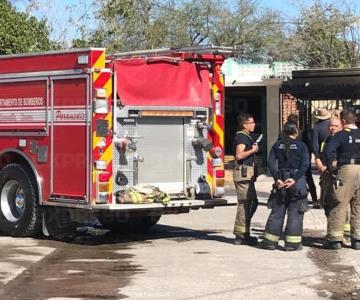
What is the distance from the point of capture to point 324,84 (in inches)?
784

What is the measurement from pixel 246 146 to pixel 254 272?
2.22 metres

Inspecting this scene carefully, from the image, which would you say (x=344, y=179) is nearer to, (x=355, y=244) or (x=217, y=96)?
(x=355, y=244)

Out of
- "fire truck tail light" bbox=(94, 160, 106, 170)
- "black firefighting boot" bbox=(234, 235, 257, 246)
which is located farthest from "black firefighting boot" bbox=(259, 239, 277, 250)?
"fire truck tail light" bbox=(94, 160, 106, 170)

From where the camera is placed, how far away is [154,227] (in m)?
11.8

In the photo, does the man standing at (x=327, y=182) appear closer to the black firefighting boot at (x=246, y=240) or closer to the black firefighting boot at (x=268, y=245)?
the black firefighting boot at (x=268, y=245)

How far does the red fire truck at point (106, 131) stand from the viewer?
363 inches

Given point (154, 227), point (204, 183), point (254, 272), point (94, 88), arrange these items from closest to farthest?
point (254, 272), point (94, 88), point (204, 183), point (154, 227)

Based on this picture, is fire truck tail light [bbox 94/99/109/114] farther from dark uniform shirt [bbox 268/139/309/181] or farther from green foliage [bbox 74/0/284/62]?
green foliage [bbox 74/0/284/62]

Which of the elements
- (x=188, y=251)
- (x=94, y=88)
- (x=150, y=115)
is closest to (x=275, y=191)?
(x=188, y=251)

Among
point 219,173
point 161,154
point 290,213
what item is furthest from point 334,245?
point 161,154

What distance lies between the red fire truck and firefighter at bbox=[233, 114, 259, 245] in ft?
2.27

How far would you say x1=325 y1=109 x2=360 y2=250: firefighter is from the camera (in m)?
9.30

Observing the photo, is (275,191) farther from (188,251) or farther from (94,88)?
(94,88)

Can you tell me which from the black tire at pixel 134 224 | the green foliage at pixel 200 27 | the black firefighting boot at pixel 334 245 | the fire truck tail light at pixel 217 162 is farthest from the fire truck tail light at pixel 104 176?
the green foliage at pixel 200 27
